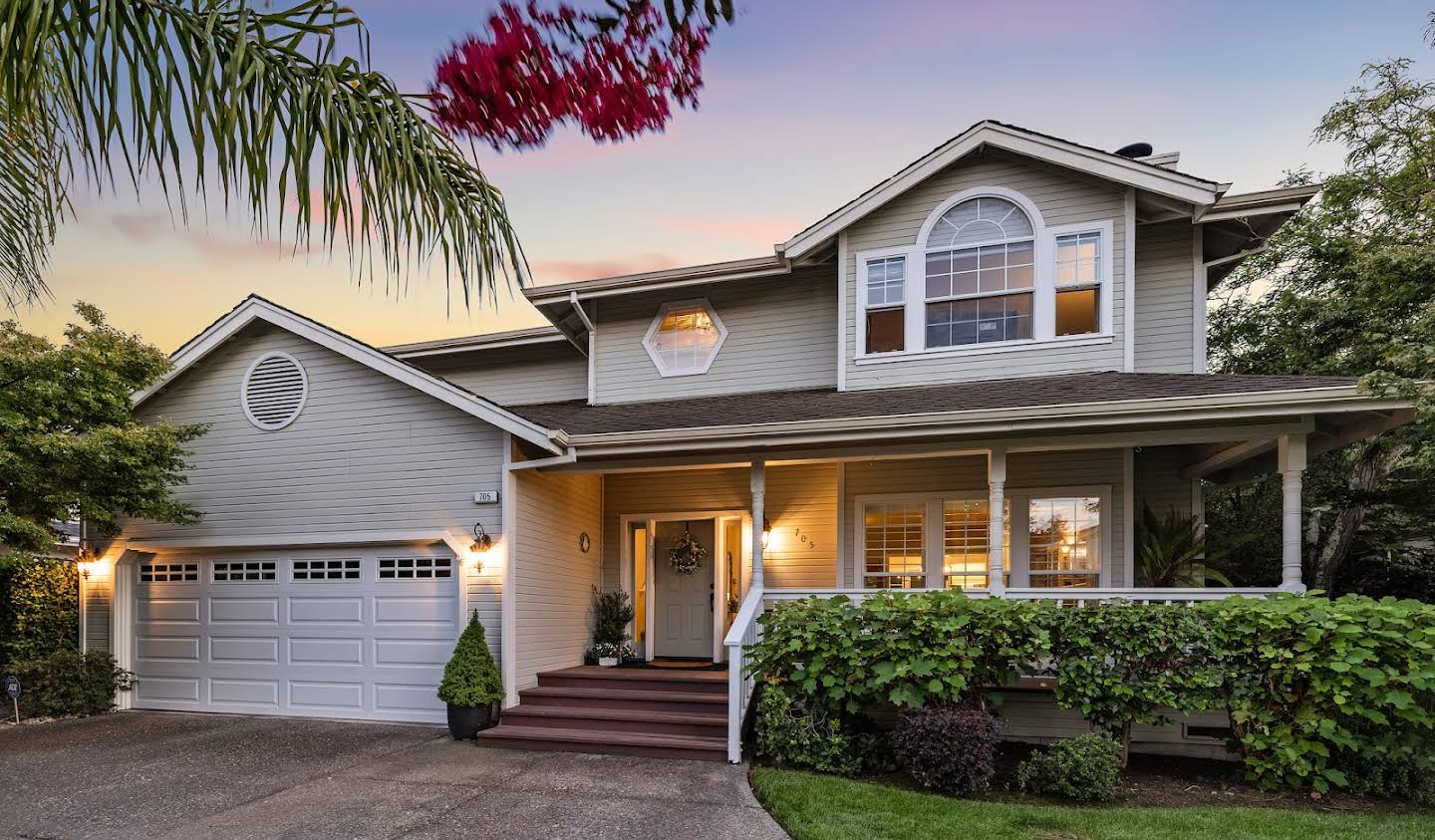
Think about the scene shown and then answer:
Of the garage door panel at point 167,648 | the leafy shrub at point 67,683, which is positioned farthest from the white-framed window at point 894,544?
the leafy shrub at point 67,683

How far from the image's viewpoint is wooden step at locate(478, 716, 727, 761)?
742 cm

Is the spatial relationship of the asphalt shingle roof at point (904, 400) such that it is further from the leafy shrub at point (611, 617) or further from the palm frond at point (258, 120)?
the palm frond at point (258, 120)

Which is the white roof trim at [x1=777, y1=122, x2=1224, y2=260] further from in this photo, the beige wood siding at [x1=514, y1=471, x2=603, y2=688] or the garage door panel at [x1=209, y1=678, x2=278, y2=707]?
the garage door panel at [x1=209, y1=678, x2=278, y2=707]

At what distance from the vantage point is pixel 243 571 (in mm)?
9859

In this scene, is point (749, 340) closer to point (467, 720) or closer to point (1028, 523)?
point (1028, 523)

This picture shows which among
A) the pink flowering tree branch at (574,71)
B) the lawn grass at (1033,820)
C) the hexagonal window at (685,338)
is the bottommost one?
the lawn grass at (1033,820)

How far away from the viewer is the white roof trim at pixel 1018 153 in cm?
858

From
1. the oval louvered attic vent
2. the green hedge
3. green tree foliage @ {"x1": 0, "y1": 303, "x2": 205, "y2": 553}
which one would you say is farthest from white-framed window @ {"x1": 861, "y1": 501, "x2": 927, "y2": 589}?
green tree foliage @ {"x1": 0, "y1": 303, "x2": 205, "y2": 553}

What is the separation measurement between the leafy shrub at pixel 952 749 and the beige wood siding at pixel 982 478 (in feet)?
11.3

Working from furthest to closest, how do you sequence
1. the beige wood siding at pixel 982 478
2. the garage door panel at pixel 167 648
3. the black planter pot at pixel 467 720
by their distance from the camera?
the garage door panel at pixel 167 648 → the beige wood siding at pixel 982 478 → the black planter pot at pixel 467 720

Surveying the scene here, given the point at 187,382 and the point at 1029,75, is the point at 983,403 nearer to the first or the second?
the point at 1029,75

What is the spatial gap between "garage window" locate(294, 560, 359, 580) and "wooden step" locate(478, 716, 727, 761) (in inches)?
105

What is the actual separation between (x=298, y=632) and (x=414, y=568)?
5.57 feet

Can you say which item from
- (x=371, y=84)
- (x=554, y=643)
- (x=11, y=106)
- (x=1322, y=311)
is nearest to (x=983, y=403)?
(x=554, y=643)
